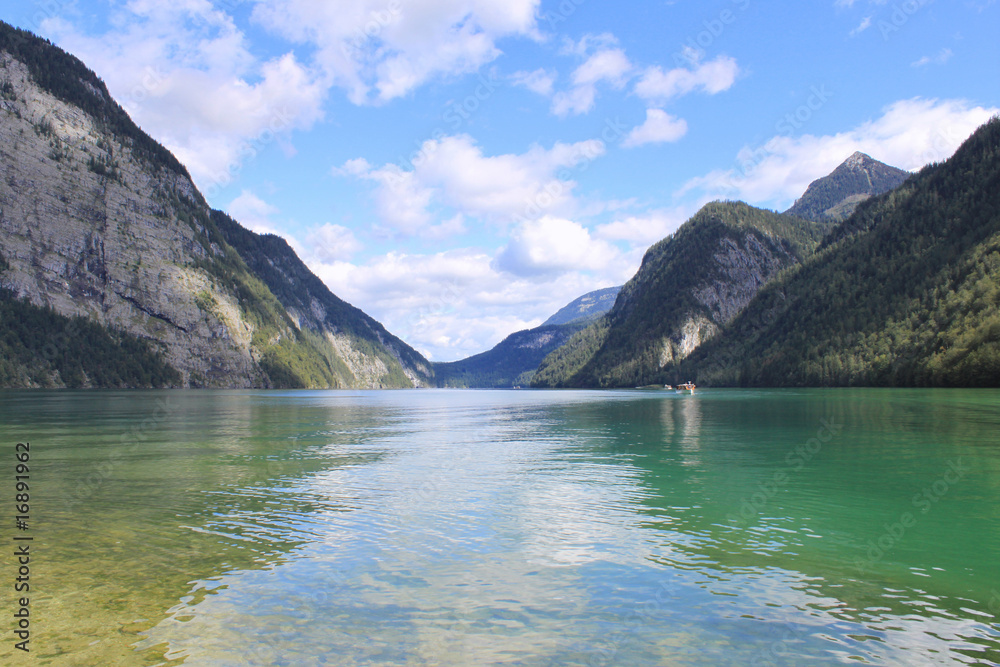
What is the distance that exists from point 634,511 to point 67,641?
61.6 feet

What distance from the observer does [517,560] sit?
58.2 ft

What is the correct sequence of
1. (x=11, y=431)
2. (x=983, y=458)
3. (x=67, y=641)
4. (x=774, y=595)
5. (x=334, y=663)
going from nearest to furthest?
(x=334, y=663)
(x=67, y=641)
(x=774, y=595)
(x=983, y=458)
(x=11, y=431)

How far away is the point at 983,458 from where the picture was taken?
118 feet

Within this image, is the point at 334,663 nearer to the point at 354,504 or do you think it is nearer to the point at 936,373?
the point at 354,504

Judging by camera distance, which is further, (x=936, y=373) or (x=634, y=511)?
(x=936, y=373)

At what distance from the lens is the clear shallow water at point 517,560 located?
38.5 feet

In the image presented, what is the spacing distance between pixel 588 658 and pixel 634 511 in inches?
535

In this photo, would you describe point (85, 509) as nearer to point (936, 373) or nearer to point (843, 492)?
point (843, 492)

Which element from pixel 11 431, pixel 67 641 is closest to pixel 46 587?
pixel 67 641

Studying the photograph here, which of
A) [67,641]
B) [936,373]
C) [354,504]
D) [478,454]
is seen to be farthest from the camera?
[936,373]

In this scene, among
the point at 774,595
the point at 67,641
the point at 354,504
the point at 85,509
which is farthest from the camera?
the point at 354,504

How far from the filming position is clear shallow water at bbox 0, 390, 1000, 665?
38.5 feet

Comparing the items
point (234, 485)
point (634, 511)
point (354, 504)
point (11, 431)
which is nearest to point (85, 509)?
point (234, 485)

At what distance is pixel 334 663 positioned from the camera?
10.9 m
